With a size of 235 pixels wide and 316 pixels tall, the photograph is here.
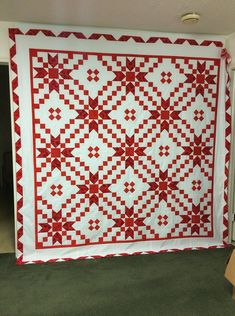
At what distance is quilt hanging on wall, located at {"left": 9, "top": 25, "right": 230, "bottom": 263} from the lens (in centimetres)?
A: 274

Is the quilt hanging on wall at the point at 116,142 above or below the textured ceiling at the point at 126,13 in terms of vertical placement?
below

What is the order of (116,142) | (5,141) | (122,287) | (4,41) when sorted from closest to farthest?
(122,287) → (4,41) → (116,142) → (5,141)

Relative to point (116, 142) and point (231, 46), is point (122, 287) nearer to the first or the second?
point (116, 142)

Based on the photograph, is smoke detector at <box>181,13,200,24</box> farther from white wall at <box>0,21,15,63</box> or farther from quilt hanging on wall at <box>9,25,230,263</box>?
white wall at <box>0,21,15,63</box>

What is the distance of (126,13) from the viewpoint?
241 cm

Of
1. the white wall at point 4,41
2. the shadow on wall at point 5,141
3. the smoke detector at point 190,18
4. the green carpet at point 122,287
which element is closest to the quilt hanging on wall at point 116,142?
the white wall at point 4,41

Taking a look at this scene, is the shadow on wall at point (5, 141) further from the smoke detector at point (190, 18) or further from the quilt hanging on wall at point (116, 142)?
the smoke detector at point (190, 18)

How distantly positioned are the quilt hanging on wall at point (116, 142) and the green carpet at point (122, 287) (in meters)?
0.20

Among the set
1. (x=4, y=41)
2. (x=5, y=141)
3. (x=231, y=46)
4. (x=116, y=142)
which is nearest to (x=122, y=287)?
(x=116, y=142)

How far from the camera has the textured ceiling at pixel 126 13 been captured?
7.25 ft

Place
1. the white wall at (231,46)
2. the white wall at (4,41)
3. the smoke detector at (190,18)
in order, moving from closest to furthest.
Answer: the smoke detector at (190,18) → the white wall at (4,41) → the white wall at (231,46)

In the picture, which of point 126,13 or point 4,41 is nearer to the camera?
point 126,13

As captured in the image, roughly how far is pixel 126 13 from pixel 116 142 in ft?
3.63

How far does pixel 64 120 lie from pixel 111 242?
4.10 ft
